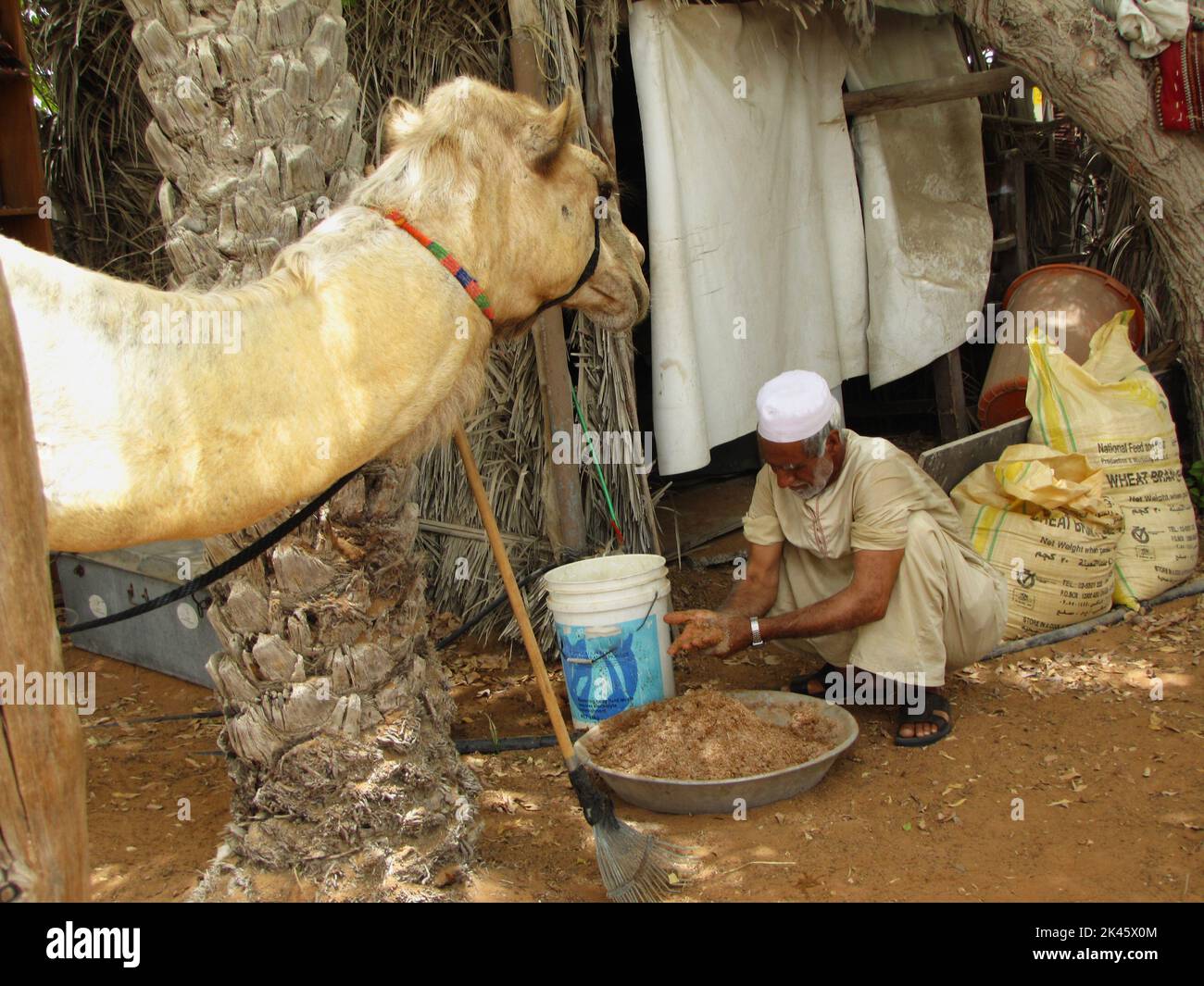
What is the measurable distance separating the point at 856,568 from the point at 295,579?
2.00 meters

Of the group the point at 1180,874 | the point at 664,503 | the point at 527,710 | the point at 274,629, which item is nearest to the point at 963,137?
the point at 664,503

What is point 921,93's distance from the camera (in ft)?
19.7

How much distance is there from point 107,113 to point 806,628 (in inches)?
201

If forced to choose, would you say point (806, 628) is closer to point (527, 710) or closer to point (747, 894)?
point (747, 894)

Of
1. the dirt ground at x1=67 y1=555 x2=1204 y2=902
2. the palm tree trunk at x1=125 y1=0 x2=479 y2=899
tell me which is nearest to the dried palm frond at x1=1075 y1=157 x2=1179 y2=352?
the dirt ground at x1=67 y1=555 x2=1204 y2=902

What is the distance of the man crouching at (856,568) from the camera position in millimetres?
3873

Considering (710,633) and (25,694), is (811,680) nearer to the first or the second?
Result: (710,633)

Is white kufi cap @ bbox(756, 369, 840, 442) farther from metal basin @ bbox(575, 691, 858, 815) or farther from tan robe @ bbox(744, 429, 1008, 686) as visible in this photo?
metal basin @ bbox(575, 691, 858, 815)

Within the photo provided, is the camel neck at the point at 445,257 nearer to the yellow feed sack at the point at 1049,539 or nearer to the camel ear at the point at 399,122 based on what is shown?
the camel ear at the point at 399,122

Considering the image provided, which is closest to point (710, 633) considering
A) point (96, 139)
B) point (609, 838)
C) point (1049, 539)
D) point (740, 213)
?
point (609, 838)

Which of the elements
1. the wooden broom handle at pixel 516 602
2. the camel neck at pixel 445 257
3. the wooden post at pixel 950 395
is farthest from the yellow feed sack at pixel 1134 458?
the camel neck at pixel 445 257

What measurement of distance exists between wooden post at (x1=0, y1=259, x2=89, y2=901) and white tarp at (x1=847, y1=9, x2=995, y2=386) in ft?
18.2

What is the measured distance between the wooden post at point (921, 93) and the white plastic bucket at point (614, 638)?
318 cm

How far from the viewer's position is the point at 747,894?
10.6ft
